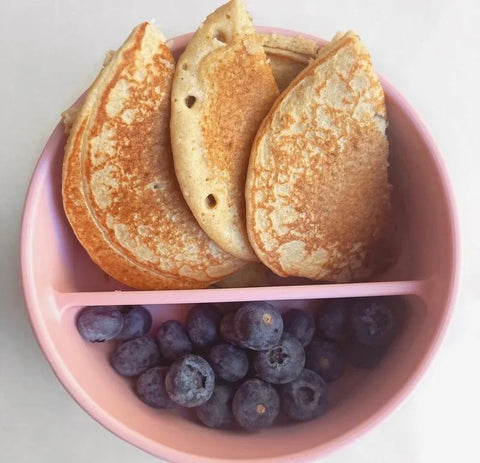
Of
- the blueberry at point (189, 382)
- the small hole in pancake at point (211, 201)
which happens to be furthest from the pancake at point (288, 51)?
the blueberry at point (189, 382)

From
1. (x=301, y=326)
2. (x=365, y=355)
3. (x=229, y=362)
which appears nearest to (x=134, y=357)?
(x=229, y=362)

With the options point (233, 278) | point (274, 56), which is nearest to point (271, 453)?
point (233, 278)

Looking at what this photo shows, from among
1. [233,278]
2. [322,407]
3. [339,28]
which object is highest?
[339,28]

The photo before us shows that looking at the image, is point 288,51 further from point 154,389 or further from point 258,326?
point 154,389

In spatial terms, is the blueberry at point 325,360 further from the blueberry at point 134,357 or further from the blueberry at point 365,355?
the blueberry at point 134,357

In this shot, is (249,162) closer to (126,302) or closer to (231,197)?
(231,197)
